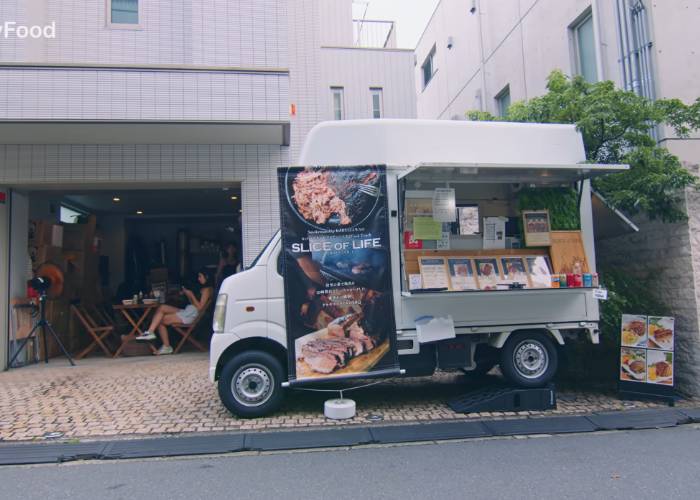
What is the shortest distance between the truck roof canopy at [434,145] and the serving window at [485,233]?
29 centimetres

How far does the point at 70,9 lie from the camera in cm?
940

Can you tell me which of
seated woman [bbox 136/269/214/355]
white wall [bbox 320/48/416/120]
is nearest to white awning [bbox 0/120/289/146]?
seated woman [bbox 136/269/214/355]

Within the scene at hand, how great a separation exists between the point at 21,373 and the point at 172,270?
546 cm

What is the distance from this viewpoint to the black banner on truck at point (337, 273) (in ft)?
19.4

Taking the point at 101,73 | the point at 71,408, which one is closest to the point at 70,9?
the point at 101,73

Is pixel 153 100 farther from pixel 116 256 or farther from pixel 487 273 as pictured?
pixel 116 256

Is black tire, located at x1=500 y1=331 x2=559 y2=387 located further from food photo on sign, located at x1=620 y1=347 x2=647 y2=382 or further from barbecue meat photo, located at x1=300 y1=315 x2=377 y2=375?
barbecue meat photo, located at x1=300 y1=315 x2=377 y2=375

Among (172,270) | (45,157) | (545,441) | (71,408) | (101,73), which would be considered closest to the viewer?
(545,441)

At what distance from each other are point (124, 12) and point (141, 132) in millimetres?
2961

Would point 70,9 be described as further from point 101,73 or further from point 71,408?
point 71,408

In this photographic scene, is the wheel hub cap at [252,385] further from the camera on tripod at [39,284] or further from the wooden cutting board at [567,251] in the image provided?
the camera on tripod at [39,284]

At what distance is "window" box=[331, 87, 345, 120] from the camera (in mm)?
13188

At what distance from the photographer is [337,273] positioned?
5.98m

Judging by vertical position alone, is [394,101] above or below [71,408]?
above
